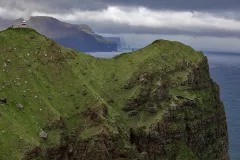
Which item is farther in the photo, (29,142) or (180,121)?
(180,121)

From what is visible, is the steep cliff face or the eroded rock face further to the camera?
the eroded rock face

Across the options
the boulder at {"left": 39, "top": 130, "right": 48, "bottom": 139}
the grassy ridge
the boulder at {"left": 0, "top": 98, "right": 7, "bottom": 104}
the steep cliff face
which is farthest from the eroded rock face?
the boulder at {"left": 0, "top": 98, "right": 7, "bottom": 104}

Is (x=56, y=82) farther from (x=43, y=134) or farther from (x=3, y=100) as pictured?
(x=43, y=134)

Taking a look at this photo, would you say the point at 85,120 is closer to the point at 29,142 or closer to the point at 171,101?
the point at 29,142

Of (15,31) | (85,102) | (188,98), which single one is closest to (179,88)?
(188,98)

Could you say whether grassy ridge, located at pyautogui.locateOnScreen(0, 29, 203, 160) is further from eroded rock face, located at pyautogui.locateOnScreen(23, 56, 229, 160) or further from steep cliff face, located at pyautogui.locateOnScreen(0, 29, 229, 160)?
eroded rock face, located at pyautogui.locateOnScreen(23, 56, 229, 160)

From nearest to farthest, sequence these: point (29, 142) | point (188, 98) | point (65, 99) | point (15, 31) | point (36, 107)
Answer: point (29, 142) → point (36, 107) → point (65, 99) → point (15, 31) → point (188, 98)

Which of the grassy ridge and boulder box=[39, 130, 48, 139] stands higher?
the grassy ridge

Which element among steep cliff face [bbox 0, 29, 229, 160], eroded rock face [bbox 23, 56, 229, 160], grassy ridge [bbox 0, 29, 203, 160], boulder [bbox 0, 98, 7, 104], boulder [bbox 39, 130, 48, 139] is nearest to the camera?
grassy ridge [bbox 0, 29, 203, 160]
